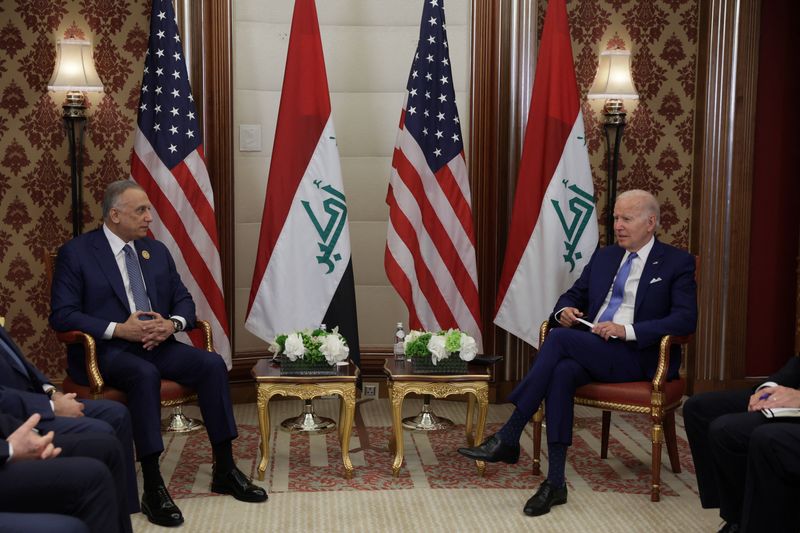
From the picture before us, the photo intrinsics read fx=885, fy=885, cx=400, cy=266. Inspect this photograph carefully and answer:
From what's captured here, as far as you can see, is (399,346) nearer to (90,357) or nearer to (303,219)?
(303,219)

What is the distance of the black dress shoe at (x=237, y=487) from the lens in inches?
150


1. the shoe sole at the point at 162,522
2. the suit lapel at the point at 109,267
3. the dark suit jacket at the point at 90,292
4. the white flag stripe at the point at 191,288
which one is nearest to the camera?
the shoe sole at the point at 162,522

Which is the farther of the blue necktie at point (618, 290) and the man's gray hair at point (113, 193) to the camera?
the blue necktie at point (618, 290)

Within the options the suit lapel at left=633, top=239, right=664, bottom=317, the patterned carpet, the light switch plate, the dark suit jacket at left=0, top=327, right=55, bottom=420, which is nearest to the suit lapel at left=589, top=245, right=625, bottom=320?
the suit lapel at left=633, top=239, right=664, bottom=317

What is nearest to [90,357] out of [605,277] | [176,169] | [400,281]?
[176,169]

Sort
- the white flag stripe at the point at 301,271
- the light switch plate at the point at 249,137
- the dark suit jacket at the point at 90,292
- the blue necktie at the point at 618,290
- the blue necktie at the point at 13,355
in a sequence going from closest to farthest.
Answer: the blue necktie at the point at 13,355 < the dark suit jacket at the point at 90,292 < the blue necktie at the point at 618,290 < the white flag stripe at the point at 301,271 < the light switch plate at the point at 249,137

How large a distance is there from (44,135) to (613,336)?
11.8 feet

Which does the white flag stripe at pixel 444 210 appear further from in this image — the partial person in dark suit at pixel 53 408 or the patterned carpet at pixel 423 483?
the partial person in dark suit at pixel 53 408

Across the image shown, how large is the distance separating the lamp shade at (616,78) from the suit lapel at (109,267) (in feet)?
10.1

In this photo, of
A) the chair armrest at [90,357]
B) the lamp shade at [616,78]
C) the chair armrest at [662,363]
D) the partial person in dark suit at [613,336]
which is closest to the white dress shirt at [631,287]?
the partial person in dark suit at [613,336]

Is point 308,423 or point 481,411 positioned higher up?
point 481,411

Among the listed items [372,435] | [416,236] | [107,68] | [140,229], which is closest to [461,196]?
[416,236]

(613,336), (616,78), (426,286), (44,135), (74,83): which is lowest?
(613,336)

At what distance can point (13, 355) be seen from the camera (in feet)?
10.3
